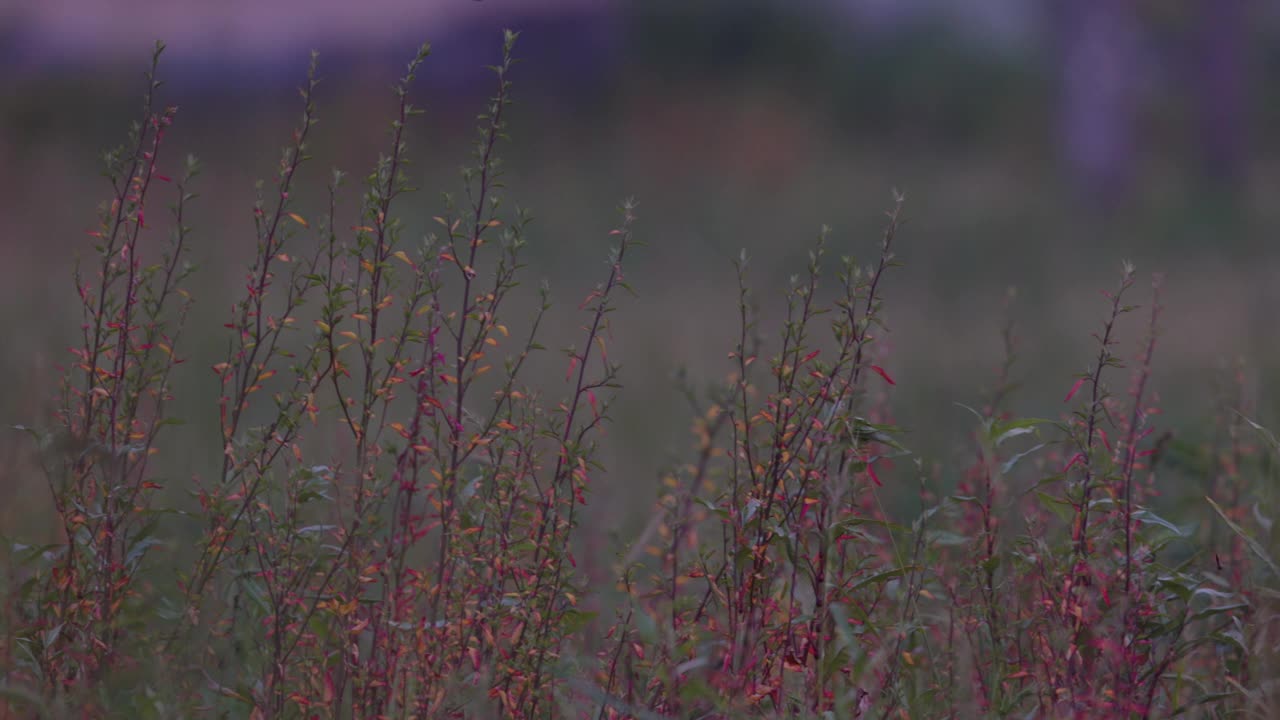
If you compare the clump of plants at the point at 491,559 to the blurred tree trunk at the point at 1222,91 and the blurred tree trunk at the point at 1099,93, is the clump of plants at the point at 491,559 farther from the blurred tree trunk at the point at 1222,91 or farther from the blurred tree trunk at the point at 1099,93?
the blurred tree trunk at the point at 1222,91

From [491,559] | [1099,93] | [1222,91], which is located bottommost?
[491,559]

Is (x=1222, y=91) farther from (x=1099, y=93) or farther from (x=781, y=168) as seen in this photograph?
(x=781, y=168)

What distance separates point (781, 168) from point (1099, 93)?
Result: 403 cm

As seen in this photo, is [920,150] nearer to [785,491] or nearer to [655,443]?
[655,443]

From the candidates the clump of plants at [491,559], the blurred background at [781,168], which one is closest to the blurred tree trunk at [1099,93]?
the blurred background at [781,168]

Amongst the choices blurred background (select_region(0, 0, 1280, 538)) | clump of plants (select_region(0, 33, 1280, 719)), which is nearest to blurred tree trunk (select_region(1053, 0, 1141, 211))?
blurred background (select_region(0, 0, 1280, 538))

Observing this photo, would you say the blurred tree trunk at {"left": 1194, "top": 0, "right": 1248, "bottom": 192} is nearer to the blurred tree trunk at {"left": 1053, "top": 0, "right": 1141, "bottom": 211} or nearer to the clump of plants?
the blurred tree trunk at {"left": 1053, "top": 0, "right": 1141, "bottom": 211}

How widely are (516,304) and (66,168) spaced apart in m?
3.77

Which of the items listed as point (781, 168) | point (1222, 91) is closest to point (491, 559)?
point (781, 168)

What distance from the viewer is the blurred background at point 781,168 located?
7.58m

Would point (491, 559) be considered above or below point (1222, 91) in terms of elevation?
below

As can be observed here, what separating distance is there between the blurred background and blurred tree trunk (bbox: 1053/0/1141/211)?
0.12ft

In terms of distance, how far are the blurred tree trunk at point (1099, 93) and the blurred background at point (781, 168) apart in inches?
1.5

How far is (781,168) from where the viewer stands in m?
14.1
